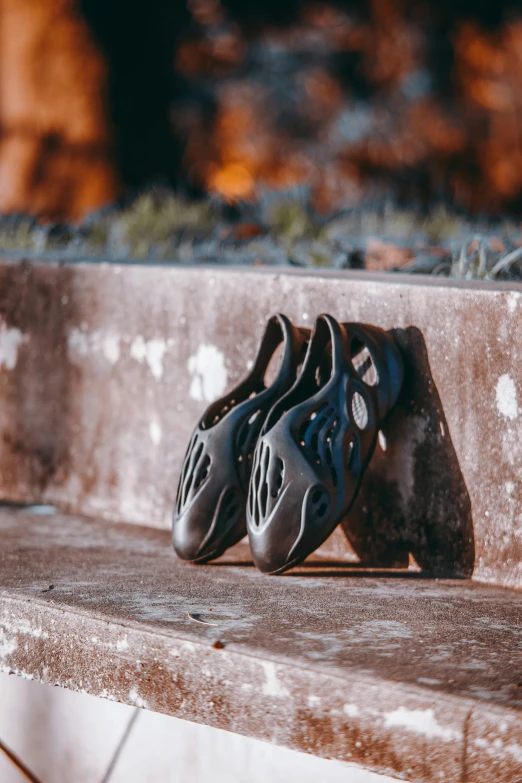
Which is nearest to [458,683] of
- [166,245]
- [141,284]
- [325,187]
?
[141,284]

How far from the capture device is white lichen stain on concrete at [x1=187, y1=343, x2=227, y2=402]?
2164mm

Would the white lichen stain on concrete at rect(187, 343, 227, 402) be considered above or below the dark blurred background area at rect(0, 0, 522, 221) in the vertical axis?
below

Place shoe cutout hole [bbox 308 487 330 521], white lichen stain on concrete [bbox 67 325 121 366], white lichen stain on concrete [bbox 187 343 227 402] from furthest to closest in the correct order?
white lichen stain on concrete [bbox 67 325 121 366], white lichen stain on concrete [bbox 187 343 227 402], shoe cutout hole [bbox 308 487 330 521]

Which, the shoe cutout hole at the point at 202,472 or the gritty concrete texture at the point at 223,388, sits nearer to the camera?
the gritty concrete texture at the point at 223,388

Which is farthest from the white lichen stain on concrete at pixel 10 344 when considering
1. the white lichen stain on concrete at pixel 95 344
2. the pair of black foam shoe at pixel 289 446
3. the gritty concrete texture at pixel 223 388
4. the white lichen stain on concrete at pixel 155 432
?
the pair of black foam shoe at pixel 289 446

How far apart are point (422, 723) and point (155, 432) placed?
1.18m

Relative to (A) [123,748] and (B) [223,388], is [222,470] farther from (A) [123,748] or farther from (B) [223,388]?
(A) [123,748]

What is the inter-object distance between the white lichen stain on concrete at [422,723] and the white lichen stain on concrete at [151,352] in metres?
1.19

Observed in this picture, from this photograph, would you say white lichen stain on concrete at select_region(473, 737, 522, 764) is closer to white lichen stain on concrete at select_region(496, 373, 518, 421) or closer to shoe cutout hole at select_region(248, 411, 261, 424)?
white lichen stain on concrete at select_region(496, 373, 518, 421)

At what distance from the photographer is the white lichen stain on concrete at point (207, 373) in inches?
85.2

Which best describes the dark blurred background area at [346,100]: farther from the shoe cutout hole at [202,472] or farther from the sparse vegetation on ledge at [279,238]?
the shoe cutout hole at [202,472]

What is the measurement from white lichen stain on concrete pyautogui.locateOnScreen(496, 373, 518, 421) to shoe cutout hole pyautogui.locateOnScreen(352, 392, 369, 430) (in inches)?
8.9

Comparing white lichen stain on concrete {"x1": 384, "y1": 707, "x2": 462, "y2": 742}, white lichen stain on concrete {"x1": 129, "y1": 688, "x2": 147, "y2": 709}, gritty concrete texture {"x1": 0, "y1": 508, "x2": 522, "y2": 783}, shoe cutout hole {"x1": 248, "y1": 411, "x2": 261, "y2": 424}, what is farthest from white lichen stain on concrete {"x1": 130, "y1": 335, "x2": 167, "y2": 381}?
white lichen stain on concrete {"x1": 384, "y1": 707, "x2": 462, "y2": 742}

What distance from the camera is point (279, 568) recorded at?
178 centimetres
